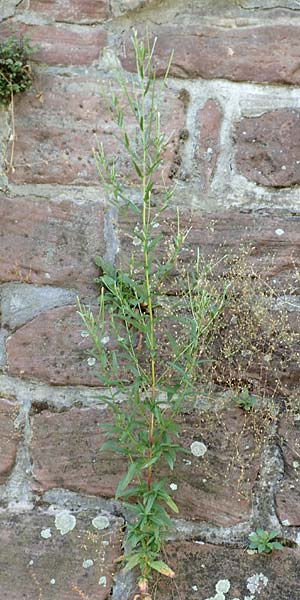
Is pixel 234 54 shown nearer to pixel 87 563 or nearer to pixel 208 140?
pixel 208 140

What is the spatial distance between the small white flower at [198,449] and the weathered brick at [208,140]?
582 mm

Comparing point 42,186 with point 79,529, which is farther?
point 42,186

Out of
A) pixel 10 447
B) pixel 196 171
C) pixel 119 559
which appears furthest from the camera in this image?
pixel 196 171

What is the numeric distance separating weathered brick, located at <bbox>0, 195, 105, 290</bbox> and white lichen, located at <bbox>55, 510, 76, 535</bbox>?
0.49 metres

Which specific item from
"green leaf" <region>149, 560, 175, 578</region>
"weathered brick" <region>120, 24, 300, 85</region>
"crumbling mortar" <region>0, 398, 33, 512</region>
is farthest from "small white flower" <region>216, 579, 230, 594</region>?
"weathered brick" <region>120, 24, 300, 85</region>

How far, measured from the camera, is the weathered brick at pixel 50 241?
66.7 inches

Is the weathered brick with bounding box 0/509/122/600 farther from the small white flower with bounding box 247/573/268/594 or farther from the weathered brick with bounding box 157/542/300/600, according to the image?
the small white flower with bounding box 247/573/268/594

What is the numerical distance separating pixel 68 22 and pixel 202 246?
647mm

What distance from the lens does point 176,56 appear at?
69.9 inches

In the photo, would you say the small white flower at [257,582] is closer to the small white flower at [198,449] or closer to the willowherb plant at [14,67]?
the small white flower at [198,449]

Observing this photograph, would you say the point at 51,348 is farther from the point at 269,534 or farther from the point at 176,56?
the point at 176,56

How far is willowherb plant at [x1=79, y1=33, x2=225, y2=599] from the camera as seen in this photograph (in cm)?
136

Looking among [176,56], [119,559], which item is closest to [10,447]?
[119,559]

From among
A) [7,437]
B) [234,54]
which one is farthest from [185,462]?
[234,54]
